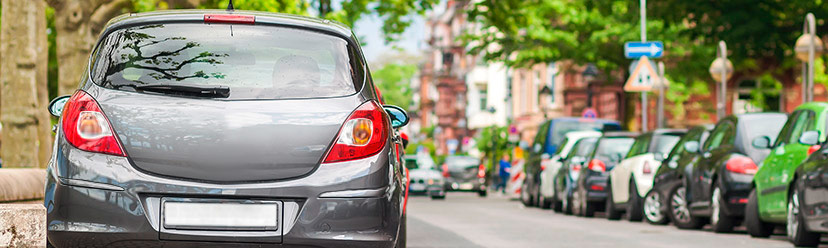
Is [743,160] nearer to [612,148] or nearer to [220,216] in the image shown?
[612,148]

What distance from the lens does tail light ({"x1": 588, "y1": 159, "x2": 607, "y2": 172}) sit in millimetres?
23812

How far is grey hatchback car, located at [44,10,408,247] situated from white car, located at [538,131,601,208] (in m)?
20.6

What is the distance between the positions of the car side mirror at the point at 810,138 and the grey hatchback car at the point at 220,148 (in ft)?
25.0

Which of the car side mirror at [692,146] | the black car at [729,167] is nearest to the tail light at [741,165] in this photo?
the black car at [729,167]

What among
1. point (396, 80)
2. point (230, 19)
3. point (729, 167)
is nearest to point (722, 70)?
point (729, 167)

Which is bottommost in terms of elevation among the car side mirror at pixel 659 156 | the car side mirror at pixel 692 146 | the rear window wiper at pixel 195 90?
the car side mirror at pixel 659 156

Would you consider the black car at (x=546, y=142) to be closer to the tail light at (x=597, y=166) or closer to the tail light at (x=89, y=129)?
the tail light at (x=597, y=166)

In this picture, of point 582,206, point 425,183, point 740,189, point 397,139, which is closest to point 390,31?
point 425,183

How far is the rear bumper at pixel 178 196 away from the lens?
6.91 metres

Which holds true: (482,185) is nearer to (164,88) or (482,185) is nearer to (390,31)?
(390,31)

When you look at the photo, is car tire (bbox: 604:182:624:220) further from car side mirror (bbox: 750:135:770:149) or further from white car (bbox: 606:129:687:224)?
car side mirror (bbox: 750:135:770:149)

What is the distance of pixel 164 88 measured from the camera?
7148 mm

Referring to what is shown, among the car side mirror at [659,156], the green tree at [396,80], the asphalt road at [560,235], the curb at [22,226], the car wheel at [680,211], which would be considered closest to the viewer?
the curb at [22,226]

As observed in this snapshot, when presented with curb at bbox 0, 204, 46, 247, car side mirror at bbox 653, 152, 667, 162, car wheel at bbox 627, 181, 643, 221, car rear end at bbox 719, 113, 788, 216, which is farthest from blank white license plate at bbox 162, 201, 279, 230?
car wheel at bbox 627, 181, 643, 221
